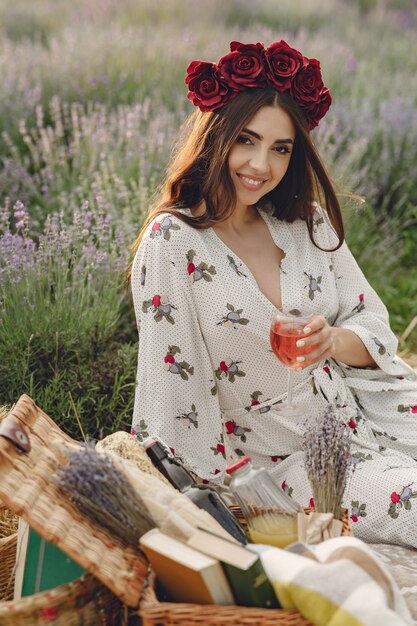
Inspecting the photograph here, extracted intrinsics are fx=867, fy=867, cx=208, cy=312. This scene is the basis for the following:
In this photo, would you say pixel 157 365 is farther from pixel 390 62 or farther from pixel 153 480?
pixel 390 62

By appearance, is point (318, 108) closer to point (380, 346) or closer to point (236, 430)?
point (380, 346)

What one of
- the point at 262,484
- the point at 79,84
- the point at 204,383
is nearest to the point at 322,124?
the point at 79,84

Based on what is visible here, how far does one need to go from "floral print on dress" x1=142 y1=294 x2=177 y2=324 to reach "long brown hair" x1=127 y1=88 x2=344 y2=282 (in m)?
0.28

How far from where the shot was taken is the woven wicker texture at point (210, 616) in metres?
1.71

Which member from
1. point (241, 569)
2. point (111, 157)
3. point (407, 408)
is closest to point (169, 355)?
point (407, 408)

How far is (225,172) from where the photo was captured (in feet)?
9.28

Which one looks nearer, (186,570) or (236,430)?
(186,570)

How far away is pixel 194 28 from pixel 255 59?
22.5 feet

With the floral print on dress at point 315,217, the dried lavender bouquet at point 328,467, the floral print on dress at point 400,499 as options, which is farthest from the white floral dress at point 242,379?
the dried lavender bouquet at point 328,467

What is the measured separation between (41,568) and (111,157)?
9.67 ft

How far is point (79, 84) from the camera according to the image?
6.36 m

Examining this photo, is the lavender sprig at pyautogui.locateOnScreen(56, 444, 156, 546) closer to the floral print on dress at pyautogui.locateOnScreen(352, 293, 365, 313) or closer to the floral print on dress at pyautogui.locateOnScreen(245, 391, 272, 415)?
the floral print on dress at pyautogui.locateOnScreen(245, 391, 272, 415)

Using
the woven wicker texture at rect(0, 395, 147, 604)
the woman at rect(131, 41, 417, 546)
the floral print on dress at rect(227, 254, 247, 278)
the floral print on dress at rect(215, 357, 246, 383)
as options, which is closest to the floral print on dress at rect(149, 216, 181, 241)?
the woman at rect(131, 41, 417, 546)

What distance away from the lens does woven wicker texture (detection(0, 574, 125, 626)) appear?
182 cm
